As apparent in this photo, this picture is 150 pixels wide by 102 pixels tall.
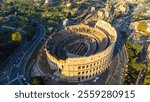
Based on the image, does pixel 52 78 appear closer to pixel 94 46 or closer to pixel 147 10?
pixel 94 46

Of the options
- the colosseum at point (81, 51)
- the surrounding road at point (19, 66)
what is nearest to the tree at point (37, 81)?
the surrounding road at point (19, 66)

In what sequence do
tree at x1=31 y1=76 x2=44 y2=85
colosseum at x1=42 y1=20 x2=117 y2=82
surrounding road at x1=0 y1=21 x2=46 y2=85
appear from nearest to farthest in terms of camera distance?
tree at x1=31 y1=76 x2=44 y2=85, colosseum at x1=42 y1=20 x2=117 y2=82, surrounding road at x1=0 y1=21 x2=46 y2=85

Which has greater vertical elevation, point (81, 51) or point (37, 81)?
point (81, 51)

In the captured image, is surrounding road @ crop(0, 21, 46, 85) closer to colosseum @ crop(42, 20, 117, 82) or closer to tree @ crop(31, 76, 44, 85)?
tree @ crop(31, 76, 44, 85)

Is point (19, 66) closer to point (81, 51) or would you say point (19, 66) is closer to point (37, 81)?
point (37, 81)

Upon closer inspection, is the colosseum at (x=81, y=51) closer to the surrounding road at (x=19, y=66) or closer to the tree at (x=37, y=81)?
the tree at (x=37, y=81)

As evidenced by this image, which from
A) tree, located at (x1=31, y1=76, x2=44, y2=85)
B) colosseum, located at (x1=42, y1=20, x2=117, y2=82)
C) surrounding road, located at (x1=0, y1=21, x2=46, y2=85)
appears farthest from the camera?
surrounding road, located at (x1=0, y1=21, x2=46, y2=85)

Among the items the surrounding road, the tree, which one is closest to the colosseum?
the tree

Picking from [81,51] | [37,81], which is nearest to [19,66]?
[37,81]
